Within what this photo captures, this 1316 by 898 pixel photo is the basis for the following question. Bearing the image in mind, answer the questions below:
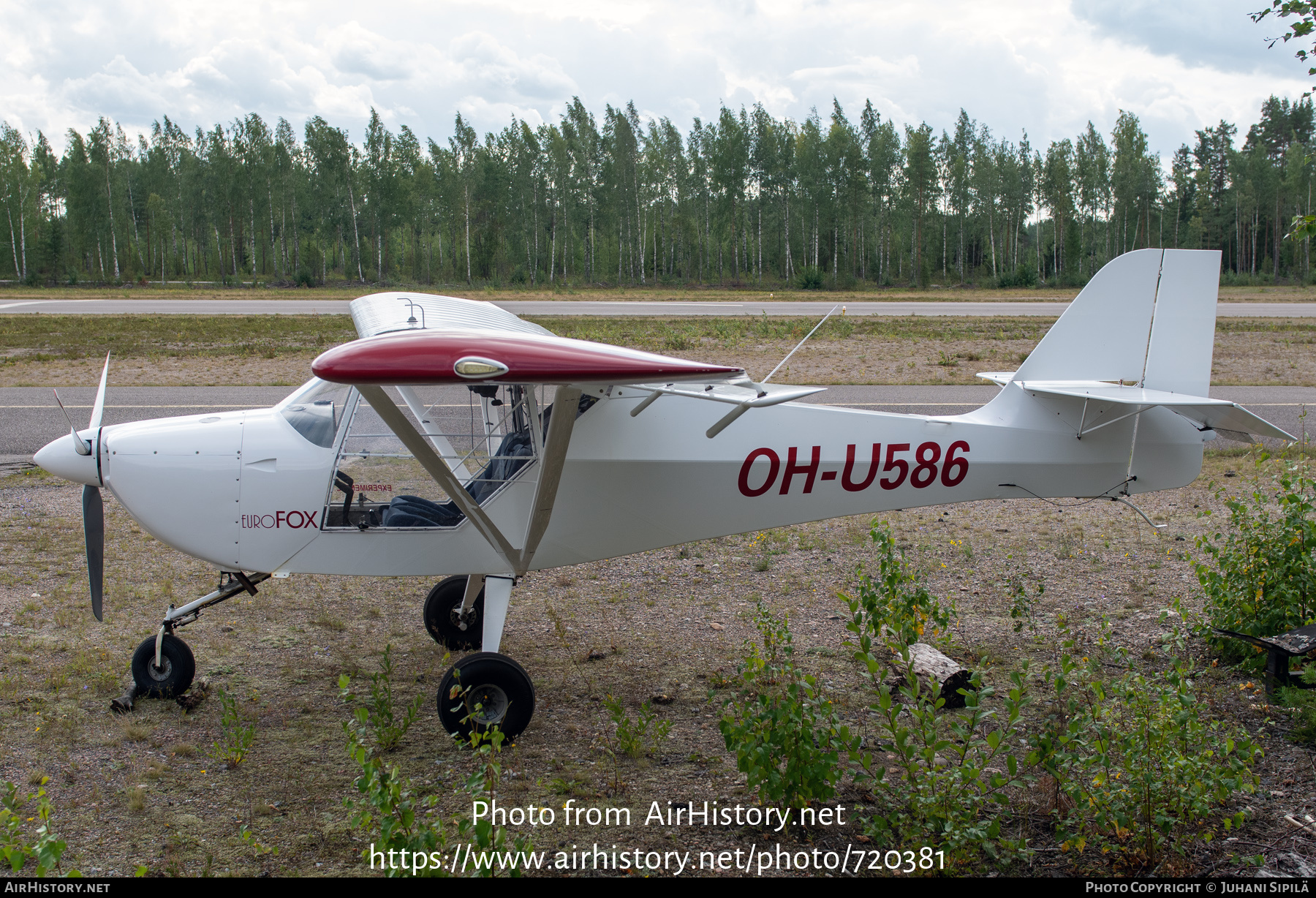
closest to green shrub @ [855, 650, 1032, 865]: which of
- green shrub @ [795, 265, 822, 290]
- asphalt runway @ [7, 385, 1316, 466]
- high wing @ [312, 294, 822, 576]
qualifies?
high wing @ [312, 294, 822, 576]

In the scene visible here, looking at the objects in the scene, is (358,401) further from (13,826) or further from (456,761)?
(13,826)

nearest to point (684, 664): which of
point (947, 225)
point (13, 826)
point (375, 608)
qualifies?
point (375, 608)

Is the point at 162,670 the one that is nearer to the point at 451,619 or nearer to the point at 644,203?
the point at 451,619

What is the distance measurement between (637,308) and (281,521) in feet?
107

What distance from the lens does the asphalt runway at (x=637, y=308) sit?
32906 millimetres

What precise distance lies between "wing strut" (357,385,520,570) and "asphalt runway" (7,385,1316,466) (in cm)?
959

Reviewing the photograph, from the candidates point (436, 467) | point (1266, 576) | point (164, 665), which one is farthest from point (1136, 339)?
point (164, 665)

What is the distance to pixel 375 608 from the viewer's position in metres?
6.70

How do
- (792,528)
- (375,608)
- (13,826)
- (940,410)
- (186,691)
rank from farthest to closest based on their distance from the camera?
(940,410)
(792,528)
(375,608)
(186,691)
(13,826)

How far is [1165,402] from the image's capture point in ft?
16.1

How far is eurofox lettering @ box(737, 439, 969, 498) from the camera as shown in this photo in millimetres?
5207

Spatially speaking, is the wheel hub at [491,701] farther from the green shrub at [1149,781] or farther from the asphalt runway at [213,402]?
the asphalt runway at [213,402]

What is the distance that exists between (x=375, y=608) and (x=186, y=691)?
173 cm

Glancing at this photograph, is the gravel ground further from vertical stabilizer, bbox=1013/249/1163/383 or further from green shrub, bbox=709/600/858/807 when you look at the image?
vertical stabilizer, bbox=1013/249/1163/383
